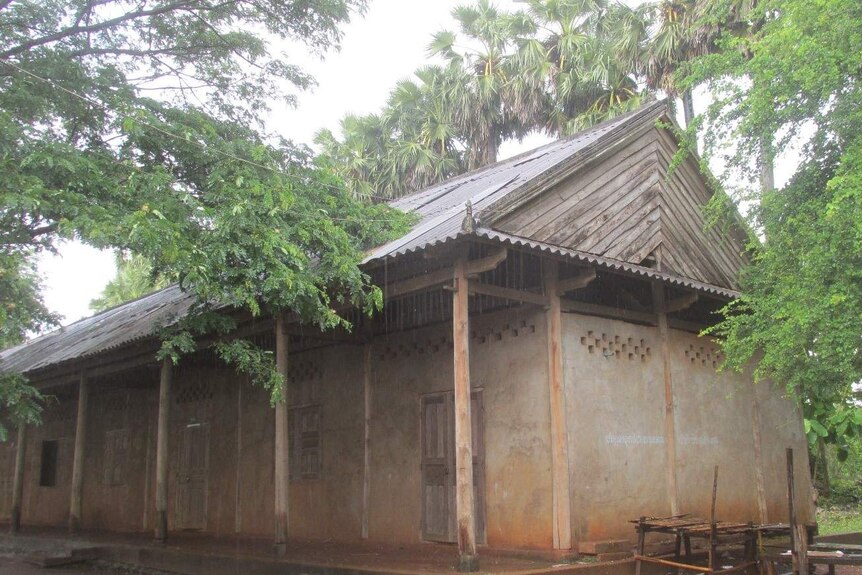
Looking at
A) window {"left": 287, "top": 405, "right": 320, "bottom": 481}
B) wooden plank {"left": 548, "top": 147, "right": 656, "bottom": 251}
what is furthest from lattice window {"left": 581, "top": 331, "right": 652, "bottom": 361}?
window {"left": 287, "top": 405, "right": 320, "bottom": 481}

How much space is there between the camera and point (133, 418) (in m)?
16.2

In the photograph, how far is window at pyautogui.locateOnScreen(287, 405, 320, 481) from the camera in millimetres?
11781

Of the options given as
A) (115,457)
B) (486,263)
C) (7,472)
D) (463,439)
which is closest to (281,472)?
(463,439)

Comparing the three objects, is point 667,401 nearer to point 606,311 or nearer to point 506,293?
point 606,311

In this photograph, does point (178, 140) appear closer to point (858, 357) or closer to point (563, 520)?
point (563, 520)

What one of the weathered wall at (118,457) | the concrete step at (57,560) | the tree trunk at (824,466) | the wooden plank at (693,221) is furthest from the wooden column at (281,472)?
the tree trunk at (824,466)

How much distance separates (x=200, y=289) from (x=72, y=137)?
11.3 ft

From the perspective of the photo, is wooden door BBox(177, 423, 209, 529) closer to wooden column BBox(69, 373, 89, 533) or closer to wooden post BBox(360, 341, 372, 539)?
wooden column BBox(69, 373, 89, 533)

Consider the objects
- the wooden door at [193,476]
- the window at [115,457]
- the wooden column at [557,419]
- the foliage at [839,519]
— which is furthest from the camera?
the window at [115,457]

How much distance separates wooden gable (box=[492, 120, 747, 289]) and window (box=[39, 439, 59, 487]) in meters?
14.2

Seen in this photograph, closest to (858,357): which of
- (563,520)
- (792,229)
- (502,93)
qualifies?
(792,229)

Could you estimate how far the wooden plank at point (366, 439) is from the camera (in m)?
10.8

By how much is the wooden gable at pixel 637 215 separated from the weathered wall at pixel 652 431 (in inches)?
37.7

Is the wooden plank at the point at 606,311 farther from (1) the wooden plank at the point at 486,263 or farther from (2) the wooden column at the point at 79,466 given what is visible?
(2) the wooden column at the point at 79,466
